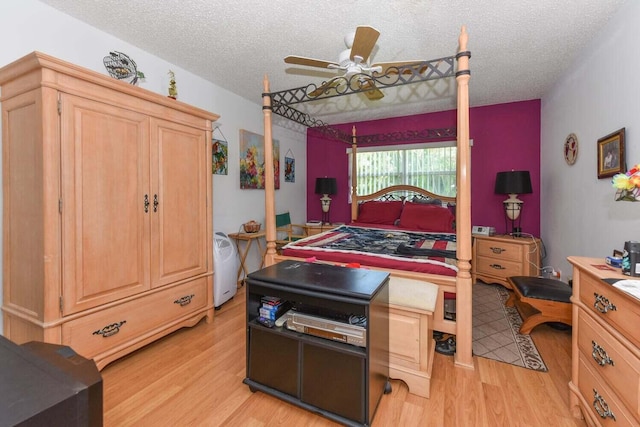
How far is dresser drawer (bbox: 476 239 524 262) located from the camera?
3409 millimetres

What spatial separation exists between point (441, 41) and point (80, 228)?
2942 mm

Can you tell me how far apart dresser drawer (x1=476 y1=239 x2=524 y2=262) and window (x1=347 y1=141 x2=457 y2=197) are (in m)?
0.89

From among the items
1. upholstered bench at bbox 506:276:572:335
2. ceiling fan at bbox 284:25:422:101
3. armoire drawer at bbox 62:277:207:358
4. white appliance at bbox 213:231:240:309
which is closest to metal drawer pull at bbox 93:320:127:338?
armoire drawer at bbox 62:277:207:358

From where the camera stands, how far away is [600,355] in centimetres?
122

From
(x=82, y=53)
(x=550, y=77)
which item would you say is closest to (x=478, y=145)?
(x=550, y=77)

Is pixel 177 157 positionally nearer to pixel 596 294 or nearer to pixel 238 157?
pixel 238 157

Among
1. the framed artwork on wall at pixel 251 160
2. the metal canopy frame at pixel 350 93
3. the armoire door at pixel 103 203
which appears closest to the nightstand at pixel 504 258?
the metal canopy frame at pixel 350 93

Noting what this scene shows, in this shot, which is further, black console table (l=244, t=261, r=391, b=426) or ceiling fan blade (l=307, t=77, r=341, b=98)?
ceiling fan blade (l=307, t=77, r=341, b=98)

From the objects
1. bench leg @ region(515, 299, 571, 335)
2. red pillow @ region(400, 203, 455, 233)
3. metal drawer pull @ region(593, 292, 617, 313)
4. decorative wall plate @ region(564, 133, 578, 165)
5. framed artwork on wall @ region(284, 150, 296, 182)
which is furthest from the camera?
framed artwork on wall @ region(284, 150, 296, 182)

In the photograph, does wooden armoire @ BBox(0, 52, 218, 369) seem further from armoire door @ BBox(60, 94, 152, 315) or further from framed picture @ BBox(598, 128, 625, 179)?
framed picture @ BBox(598, 128, 625, 179)

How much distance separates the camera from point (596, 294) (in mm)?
1273

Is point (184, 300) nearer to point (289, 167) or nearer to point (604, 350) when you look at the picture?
point (604, 350)

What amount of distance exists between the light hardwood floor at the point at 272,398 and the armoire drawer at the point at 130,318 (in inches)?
8.5

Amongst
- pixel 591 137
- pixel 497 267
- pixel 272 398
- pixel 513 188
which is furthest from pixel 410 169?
pixel 272 398
